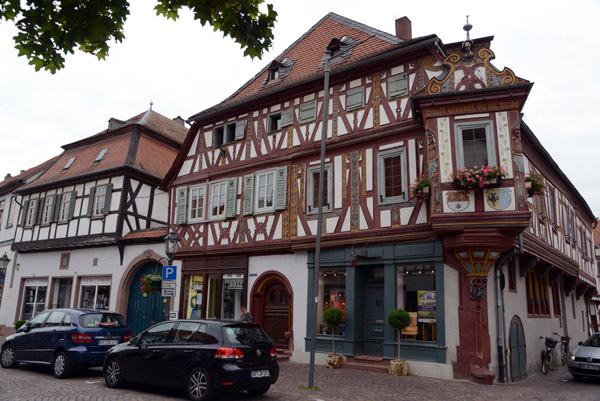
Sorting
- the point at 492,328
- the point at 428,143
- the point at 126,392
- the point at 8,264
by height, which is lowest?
the point at 126,392

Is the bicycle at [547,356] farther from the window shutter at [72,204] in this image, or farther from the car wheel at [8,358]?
the window shutter at [72,204]

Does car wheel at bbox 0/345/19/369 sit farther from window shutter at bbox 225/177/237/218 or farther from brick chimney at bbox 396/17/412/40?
brick chimney at bbox 396/17/412/40

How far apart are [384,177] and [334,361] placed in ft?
18.5

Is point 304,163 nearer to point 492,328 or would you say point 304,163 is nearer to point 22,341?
point 492,328

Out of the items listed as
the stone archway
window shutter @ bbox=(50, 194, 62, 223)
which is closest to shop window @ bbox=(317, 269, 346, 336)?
the stone archway

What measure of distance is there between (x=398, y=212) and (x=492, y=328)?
3.97 metres

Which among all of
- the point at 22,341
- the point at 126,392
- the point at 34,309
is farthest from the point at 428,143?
the point at 34,309

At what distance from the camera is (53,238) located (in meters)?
25.6

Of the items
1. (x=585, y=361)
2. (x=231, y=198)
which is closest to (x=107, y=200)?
(x=231, y=198)

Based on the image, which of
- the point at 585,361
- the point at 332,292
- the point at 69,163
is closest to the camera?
the point at 585,361

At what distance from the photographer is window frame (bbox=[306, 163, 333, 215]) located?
16172 mm

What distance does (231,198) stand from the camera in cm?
1902

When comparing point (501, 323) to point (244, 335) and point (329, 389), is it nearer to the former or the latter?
point (329, 389)

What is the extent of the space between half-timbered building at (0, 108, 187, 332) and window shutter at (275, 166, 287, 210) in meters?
5.85
